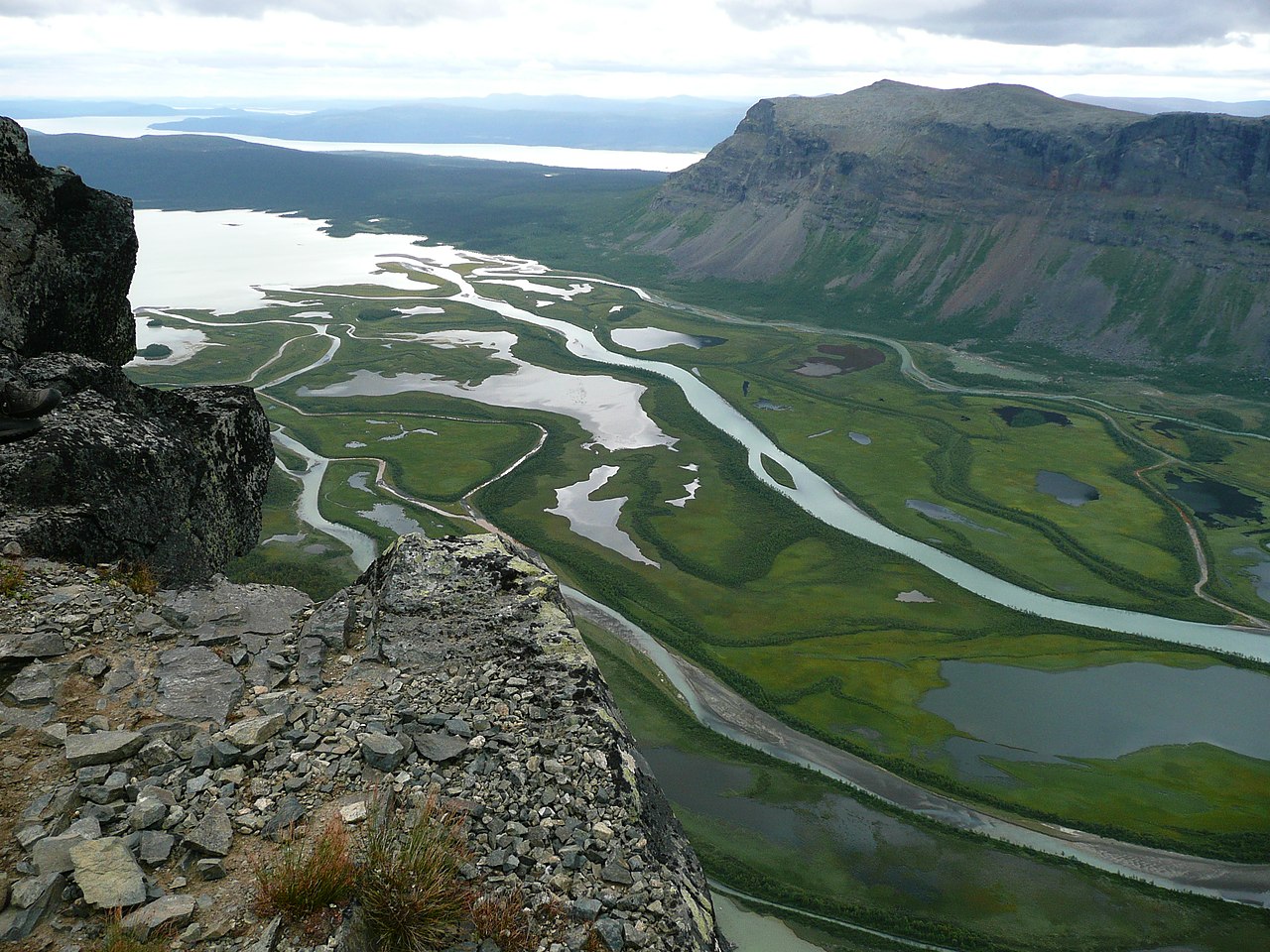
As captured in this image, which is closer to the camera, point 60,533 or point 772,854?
point 60,533

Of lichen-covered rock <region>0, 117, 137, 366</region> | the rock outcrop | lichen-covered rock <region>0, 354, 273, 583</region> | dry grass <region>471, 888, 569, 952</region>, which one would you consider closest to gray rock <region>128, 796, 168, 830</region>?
the rock outcrop

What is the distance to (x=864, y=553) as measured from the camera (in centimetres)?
7506

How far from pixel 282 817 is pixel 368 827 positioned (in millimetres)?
1124

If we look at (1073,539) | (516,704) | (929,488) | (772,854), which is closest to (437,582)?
(516,704)

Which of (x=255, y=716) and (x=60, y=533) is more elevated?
(x=60, y=533)

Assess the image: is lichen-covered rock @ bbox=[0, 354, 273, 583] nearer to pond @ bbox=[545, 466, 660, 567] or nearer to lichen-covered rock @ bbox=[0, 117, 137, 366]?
lichen-covered rock @ bbox=[0, 117, 137, 366]

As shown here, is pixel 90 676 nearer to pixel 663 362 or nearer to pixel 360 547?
pixel 360 547

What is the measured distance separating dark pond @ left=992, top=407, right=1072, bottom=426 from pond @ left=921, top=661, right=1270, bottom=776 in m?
62.2

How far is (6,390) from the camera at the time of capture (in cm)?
1623

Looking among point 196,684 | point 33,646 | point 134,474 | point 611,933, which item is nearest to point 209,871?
point 196,684

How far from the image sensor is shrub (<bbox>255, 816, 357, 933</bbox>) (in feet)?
31.1

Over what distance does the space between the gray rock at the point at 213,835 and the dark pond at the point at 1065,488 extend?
9397 centimetres

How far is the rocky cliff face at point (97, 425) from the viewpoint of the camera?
627 inches

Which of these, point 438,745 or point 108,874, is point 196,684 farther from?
point 438,745
